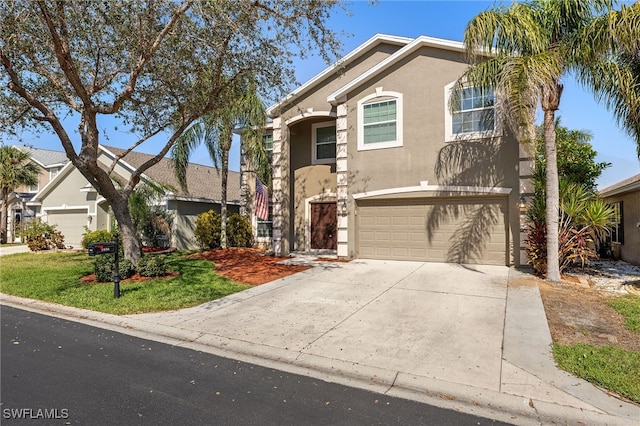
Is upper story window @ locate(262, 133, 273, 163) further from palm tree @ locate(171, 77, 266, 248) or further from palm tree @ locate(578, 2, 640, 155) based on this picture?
palm tree @ locate(578, 2, 640, 155)

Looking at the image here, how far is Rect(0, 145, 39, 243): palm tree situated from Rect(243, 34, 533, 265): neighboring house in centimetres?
2031

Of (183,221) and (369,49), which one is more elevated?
(369,49)

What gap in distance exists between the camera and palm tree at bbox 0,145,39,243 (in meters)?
23.9

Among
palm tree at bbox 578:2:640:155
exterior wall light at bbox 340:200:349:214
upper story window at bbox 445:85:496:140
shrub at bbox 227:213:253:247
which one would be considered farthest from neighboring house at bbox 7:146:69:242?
palm tree at bbox 578:2:640:155

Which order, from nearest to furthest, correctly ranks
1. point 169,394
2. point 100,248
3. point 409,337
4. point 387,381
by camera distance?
point 169,394
point 387,381
point 409,337
point 100,248

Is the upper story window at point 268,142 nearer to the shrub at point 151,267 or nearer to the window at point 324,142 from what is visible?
the window at point 324,142

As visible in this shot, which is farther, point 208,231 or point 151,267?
point 208,231

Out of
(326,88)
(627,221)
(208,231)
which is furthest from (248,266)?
(627,221)

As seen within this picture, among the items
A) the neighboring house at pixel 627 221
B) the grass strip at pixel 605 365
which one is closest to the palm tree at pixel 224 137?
the grass strip at pixel 605 365

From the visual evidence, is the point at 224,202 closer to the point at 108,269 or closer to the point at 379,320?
the point at 108,269

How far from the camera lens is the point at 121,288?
368 inches

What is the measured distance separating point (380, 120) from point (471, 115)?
313 cm

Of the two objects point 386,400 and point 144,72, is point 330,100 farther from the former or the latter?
point 386,400

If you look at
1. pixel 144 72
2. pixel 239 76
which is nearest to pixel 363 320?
pixel 239 76
